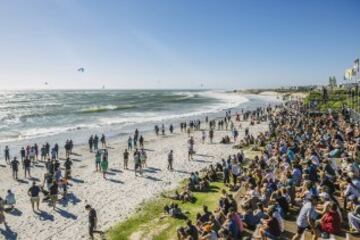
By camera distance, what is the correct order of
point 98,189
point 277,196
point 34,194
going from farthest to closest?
point 98,189
point 34,194
point 277,196

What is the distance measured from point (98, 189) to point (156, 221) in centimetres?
633

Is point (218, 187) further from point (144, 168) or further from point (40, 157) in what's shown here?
point (40, 157)

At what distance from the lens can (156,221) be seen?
14172mm

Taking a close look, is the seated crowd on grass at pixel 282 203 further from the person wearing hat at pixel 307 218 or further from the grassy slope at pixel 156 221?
the grassy slope at pixel 156 221

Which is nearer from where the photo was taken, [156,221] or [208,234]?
[208,234]

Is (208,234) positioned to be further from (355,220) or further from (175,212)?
(175,212)

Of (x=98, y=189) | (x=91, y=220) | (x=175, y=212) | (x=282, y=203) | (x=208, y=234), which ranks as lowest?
(x=98, y=189)

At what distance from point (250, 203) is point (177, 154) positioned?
16.7 m

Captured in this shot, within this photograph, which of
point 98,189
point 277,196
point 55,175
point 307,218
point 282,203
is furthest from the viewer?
point 98,189

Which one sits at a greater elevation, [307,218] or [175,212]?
[307,218]

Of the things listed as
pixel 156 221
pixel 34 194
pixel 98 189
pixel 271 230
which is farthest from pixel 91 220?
pixel 98 189

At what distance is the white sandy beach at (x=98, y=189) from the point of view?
14414 millimetres

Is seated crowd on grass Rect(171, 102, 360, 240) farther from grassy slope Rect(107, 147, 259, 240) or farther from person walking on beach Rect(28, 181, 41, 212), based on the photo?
person walking on beach Rect(28, 181, 41, 212)

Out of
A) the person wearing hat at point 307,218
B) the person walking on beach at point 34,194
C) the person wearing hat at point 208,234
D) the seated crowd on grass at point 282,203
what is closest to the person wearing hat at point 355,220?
the seated crowd on grass at point 282,203
